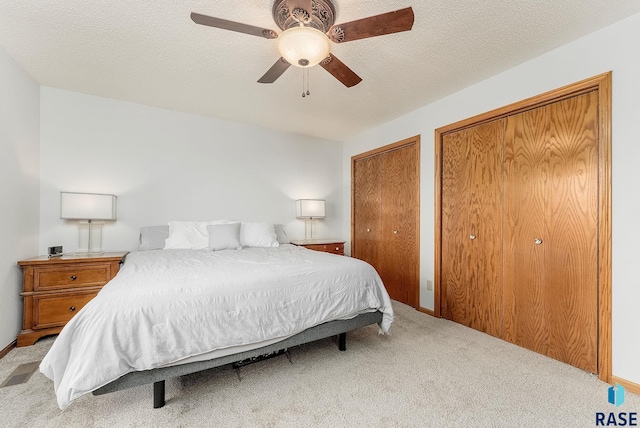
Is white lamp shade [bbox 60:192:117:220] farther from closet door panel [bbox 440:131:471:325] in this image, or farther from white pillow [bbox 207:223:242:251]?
closet door panel [bbox 440:131:471:325]

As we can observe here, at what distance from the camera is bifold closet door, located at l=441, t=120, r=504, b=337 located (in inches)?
104

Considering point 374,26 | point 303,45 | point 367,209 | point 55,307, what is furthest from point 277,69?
point 55,307

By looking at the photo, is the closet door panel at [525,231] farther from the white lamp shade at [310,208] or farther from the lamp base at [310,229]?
the lamp base at [310,229]

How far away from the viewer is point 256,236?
3438 mm

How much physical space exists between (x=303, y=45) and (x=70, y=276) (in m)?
2.90

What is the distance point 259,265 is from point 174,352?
2.54 feet

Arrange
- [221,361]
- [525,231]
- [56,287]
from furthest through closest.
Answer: [56,287] < [525,231] < [221,361]

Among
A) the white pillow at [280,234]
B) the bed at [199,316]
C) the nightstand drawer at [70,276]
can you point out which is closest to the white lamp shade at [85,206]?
the nightstand drawer at [70,276]

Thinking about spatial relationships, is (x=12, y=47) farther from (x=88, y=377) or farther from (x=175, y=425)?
(x=175, y=425)

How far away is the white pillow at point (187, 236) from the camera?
3162mm

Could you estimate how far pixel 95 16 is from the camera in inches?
73.3

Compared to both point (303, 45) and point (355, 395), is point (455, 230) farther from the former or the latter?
point (303, 45)

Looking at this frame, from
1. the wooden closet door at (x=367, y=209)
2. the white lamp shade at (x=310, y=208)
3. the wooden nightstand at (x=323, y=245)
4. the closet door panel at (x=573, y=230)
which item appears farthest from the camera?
the white lamp shade at (x=310, y=208)

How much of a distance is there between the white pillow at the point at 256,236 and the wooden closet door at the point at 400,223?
63.2 inches
